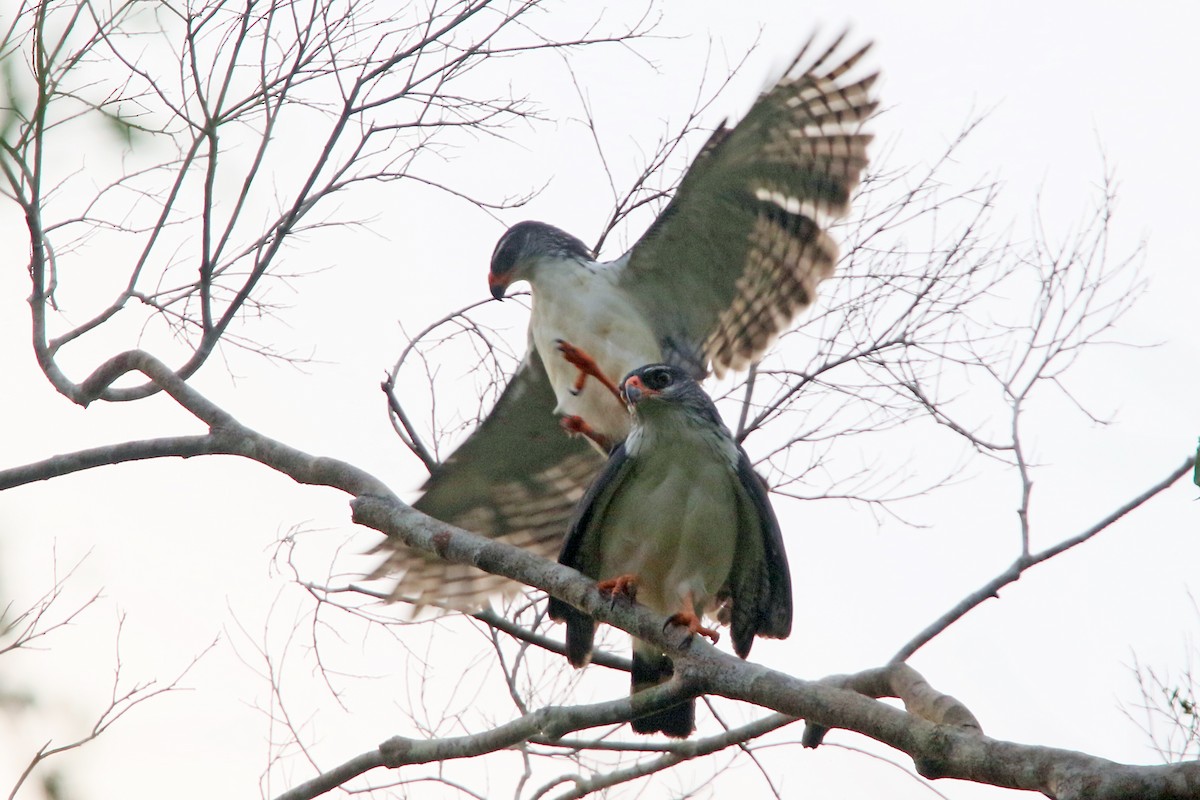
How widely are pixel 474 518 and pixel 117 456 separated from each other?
215 cm

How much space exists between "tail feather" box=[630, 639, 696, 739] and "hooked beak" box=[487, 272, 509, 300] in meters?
2.13

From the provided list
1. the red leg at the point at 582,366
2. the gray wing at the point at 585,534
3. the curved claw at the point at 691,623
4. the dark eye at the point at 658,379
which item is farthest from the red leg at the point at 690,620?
the red leg at the point at 582,366

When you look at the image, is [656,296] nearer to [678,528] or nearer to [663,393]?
[663,393]

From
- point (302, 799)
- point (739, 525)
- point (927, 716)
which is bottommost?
point (927, 716)

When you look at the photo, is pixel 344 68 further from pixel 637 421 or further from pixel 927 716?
pixel 927 716

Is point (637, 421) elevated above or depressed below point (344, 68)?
below

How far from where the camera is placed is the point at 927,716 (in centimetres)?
267

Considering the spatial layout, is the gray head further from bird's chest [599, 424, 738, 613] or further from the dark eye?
bird's chest [599, 424, 738, 613]

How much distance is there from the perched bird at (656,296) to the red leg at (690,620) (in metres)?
1.28

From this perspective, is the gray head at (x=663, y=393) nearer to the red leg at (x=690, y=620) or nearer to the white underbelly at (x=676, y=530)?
the white underbelly at (x=676, y=530)

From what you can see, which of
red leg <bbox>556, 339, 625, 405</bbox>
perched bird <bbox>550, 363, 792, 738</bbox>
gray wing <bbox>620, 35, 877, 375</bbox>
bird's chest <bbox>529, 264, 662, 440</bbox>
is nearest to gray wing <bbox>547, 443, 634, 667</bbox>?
perched bird <bbox>550, 363, 792, 738</bbox>

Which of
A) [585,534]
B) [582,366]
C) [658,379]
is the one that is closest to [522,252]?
[582,366]

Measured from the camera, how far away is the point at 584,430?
5.34 metres

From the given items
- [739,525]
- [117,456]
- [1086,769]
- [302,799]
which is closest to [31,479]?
[117,456]
